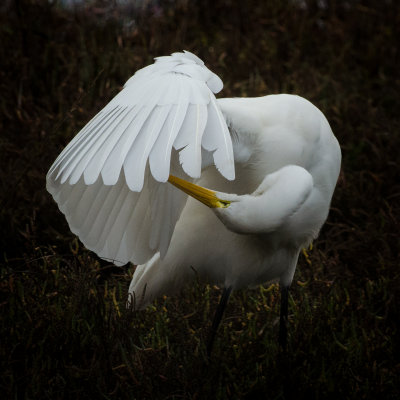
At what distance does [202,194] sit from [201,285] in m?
1.08

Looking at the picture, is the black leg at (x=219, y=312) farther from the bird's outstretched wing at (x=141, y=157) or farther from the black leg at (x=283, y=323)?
the bird's outstretched wing at (x=141, y=157)

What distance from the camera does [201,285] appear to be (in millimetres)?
3529

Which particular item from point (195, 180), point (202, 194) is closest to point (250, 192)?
point (195, 180)

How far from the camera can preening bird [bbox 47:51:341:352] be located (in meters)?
2.12

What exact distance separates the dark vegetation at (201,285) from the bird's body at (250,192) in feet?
0.54

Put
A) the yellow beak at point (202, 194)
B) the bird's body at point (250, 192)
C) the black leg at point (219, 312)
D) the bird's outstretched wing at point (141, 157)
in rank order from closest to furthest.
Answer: the bird's outstretched wing at point (141, 157) → the yellow beak at point (202, 194) → the bird's body at point (250, 192) → the black leg at point (219, 312)

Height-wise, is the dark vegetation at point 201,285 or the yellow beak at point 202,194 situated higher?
the yellow beak at point 202,194

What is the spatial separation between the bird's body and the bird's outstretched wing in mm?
271

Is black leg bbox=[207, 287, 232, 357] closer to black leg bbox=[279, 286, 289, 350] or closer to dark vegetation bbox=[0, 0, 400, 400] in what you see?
dark vegetation bbox=[0, 0, 400, 400]

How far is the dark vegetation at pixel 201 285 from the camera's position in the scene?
2.95m

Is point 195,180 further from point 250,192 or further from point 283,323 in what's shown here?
point 283,323

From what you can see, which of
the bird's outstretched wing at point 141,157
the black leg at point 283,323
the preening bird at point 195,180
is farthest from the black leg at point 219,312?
the bird's outstretched wing at point 141,157

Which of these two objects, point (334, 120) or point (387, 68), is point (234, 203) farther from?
point (387, 68)

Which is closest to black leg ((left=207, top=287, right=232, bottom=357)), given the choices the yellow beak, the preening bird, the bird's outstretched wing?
the preening bird
